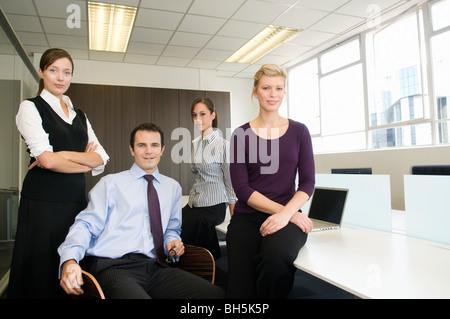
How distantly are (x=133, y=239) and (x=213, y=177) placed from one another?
968 mm

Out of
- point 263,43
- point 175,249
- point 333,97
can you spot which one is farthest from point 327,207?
point 333,97

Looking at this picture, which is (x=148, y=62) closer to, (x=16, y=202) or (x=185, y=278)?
(x=16, y=202)

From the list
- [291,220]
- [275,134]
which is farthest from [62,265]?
[275,134]

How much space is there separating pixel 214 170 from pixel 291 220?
1.01 metres

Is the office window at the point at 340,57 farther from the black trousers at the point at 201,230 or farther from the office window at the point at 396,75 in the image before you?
the black trousers at the point at 201,230

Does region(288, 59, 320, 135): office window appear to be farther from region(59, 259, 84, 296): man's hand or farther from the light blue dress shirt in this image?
region(59, 259, 84, 296): man's hand

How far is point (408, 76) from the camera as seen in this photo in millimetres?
4555

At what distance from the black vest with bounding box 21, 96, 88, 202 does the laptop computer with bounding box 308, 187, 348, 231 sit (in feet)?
3.99

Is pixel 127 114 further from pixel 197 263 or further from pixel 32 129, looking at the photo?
pixel 197 263

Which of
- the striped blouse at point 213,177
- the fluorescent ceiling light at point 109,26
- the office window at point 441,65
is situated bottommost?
the striped blouse at point 213,177

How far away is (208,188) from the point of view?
230 centimetres

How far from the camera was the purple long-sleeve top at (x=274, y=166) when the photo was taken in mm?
1515

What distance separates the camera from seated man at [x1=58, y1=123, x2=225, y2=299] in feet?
4.05

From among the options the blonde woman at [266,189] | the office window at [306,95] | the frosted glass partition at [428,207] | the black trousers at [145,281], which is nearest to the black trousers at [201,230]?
the blonde woman at [266,189]
